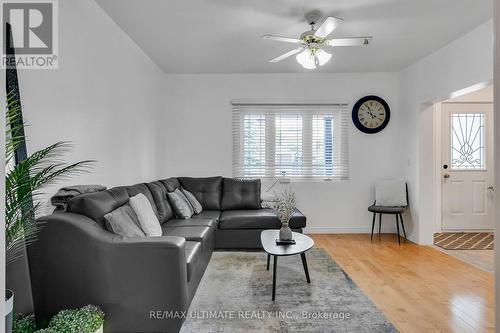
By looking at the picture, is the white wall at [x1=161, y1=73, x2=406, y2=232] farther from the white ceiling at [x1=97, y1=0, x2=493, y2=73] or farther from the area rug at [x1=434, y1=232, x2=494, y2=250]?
the area rug at [x1=434, y1=232, x2=494, y2=250]

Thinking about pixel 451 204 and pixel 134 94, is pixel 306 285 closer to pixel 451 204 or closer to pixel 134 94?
pixel 134 94

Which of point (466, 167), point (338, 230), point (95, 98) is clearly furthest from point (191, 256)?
point (466, 167)

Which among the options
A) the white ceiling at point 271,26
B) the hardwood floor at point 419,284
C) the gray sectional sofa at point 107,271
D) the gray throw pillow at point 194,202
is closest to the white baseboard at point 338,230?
the hardwood floor at point 419,284

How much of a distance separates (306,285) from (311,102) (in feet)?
10.3

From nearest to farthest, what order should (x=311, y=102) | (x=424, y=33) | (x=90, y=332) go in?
1. (x=90, y=332)
2. (x=424, y=33)
3. (x=311, y=102)

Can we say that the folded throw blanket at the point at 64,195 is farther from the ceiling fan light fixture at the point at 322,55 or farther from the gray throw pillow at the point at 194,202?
the ceiling fan light fixture at the point at 322,55

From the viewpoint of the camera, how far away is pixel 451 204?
17.2 ft

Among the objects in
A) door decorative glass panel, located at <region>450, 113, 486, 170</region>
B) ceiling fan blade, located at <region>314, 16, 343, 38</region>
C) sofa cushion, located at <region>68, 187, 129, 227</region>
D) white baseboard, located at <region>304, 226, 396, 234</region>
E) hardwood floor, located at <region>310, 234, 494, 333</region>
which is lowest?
hardwood floor, located at <region>310, 234, 494, 333</region>

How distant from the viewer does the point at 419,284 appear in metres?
3.03

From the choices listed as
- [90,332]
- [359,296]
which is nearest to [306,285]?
[359,296]

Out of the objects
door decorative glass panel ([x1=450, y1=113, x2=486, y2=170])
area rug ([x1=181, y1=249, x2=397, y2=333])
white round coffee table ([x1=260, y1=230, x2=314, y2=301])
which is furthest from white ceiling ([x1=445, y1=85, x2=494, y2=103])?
white round coffee table ([x1=260, y1=230, x2=314, y2=301])

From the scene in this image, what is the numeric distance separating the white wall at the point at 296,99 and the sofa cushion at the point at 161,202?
143 cm

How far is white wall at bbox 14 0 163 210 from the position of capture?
2.11m

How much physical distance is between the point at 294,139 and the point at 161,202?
2.51 meters
